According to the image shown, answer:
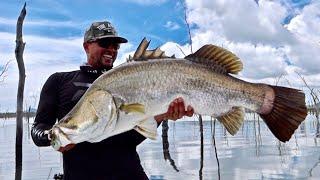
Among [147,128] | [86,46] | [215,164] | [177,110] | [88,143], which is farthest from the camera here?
[215,164]

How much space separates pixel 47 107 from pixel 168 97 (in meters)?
1.23

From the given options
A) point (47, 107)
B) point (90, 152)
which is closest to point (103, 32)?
point (47, 107)

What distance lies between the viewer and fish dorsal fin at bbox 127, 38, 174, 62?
3.57 m

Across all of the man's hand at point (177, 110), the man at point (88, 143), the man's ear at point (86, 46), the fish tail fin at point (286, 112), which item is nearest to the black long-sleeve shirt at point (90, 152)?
the man at point (88, 143)

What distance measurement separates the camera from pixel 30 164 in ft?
66.6

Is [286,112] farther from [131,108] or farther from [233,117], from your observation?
[131,108]

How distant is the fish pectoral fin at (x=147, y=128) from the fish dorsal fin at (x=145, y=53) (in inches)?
17.8

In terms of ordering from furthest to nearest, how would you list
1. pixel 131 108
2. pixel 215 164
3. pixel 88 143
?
1. pixel 215 164
2. pixel 88 143
3. pixel 131 108

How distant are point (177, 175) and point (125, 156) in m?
12.2

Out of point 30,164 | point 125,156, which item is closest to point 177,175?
point 30,164

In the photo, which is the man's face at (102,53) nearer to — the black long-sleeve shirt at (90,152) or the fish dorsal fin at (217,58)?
the black long-sleeve shirt at (90,152)

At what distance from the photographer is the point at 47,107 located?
4168mm

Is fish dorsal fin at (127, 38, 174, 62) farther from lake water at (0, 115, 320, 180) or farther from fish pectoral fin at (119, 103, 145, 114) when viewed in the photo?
lake water at (0, 115, 320, 180)

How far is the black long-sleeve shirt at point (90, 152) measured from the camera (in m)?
4.08
